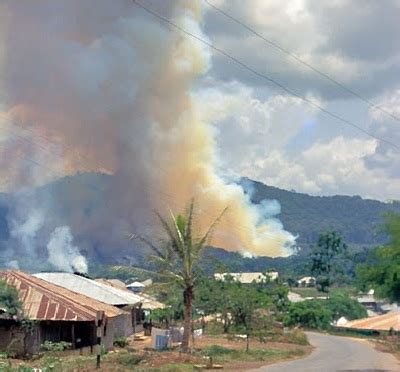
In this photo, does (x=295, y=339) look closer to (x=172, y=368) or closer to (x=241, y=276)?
(x=172, y=368)

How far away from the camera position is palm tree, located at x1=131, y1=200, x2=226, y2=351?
39.8 meters

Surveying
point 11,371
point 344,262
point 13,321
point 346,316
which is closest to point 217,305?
point 13,321

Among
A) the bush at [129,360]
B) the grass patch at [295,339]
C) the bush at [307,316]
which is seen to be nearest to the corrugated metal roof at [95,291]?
the grass patch at [295,339]

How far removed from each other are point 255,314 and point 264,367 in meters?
19.8

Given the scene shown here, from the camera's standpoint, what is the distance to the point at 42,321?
3919 cm

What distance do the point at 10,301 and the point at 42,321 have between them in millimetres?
2419

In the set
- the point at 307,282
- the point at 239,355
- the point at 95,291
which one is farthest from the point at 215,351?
the point at 307,282

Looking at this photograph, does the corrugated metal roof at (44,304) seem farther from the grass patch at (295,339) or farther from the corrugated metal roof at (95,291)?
the grass patch at (295,339)

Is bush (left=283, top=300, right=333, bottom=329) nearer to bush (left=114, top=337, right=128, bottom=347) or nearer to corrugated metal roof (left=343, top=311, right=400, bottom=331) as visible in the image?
corrugated metal roof (left=343, top=311, right=400, bottom=331)

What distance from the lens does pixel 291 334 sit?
67188 millimetres

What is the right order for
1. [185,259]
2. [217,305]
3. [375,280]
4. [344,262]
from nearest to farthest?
1. [375,280]
2. [185,259]
3. [217,305]
4. [344,262]

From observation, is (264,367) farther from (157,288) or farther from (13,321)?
(13,321)

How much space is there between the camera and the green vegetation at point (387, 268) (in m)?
35.4

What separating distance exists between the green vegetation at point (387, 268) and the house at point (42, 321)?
42.9 feet
